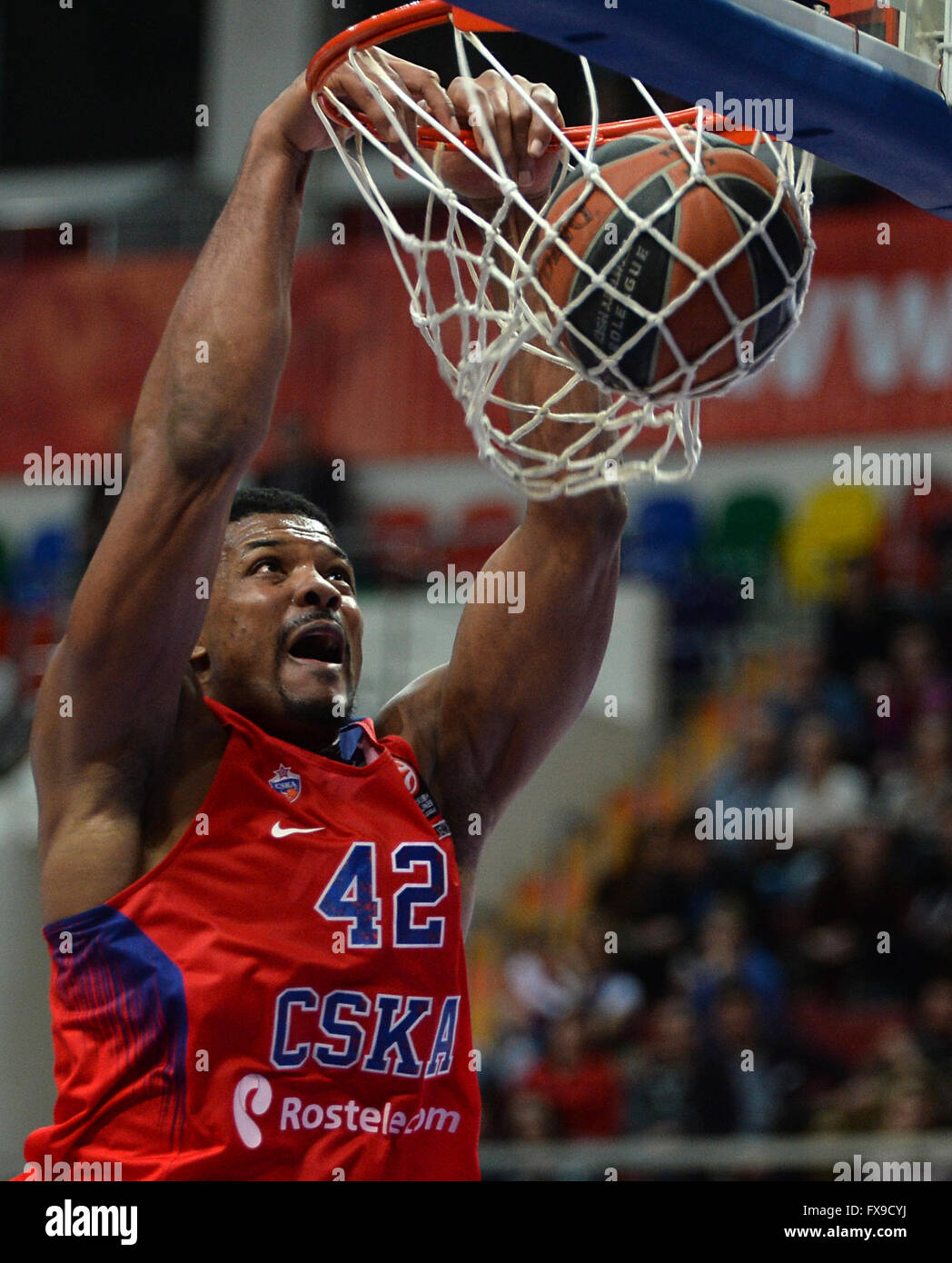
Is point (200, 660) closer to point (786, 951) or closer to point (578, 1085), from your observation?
point (578, 1085)

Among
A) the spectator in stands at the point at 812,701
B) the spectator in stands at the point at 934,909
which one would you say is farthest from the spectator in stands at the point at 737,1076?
the spectator in stands at the point at 812,701

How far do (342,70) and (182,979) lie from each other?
157 cm

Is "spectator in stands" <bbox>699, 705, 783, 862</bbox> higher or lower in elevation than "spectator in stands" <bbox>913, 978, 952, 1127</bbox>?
higher

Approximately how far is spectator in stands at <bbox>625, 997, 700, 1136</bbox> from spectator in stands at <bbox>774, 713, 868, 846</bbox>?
3.89 ft

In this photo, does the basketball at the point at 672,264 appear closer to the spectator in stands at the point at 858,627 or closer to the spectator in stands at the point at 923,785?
the spectator in stands at the point at 923,785

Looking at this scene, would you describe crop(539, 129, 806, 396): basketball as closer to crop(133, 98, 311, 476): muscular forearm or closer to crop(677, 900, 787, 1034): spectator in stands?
crop(133, 98, 311, 476): muscular forearm

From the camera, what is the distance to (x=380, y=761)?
3.37 metres

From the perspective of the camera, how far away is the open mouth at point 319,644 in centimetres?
338

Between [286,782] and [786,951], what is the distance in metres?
5.18

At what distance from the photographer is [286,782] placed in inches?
129

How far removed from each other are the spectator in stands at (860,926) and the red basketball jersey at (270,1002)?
485 centimetres

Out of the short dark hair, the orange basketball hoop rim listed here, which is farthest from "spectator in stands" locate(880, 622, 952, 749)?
the orange basketball hoop rim

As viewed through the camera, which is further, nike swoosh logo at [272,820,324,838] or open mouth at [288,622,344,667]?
open mouth at [288,622,344,667]

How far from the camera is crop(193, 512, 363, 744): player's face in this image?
11.1ft
